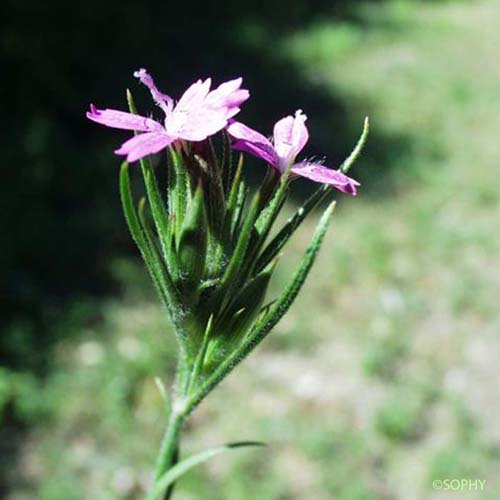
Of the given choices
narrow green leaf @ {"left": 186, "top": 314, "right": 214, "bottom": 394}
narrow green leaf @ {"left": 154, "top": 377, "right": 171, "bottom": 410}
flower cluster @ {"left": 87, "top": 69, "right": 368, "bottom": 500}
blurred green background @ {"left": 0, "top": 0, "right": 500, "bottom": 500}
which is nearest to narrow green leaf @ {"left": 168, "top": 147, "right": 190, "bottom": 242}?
flower cluster @ {"left": 87, "top": 69, "right": 368, "bottom": 500}

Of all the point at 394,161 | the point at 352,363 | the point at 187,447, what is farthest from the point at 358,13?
the point at 187,447

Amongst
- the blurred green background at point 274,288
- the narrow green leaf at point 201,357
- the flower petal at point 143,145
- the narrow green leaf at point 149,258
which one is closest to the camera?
the flower petal at point 143,145

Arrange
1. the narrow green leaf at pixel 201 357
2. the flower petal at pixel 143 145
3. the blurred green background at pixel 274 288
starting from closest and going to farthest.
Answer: the flower petal at pixel 143 145
the narrow green leaf at pixel 201 357
the blurred green background at pixel 274 288

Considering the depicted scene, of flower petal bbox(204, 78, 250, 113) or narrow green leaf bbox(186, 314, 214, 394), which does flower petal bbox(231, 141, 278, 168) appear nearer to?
flower petal bbox(204, 78, 250, 113)

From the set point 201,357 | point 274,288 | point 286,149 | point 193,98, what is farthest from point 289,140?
point 274,288

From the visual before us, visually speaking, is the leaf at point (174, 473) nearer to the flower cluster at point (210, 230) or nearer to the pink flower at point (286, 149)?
the flower cluster at point (210, 230)

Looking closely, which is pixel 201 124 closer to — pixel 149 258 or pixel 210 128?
pixel 210 128

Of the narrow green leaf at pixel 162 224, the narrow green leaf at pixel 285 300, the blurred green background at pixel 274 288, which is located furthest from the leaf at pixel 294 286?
the blurred green background at pixel 274 288

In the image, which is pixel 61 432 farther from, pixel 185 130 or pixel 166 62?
pixel 166 62
